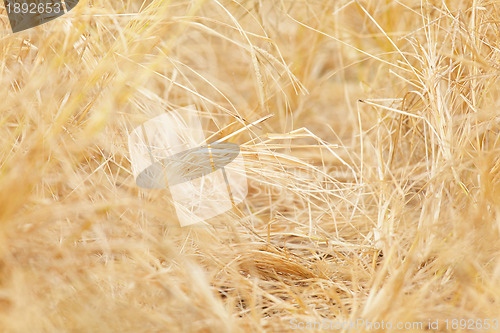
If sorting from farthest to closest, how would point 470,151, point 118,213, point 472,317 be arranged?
point 470,151
point 118,213
point 472,317

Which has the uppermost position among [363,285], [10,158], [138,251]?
[10,158]

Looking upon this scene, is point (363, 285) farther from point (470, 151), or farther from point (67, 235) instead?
point (67, 235)

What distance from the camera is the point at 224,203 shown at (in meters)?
1.05

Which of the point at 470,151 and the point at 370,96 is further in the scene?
the point at 370,96

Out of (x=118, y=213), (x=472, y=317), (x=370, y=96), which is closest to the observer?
(x=472, y=317)

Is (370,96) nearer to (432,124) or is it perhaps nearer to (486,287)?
(432,124)

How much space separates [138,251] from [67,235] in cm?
10

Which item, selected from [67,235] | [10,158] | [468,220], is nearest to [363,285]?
[468,220]

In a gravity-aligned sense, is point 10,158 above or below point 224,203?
above

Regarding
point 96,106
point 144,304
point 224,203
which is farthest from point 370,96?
point 144,304

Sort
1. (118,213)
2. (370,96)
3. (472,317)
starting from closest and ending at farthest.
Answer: (472,317) → (118,213) → (370,96)

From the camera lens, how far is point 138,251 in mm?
817

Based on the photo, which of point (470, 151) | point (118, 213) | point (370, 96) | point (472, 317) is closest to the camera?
point (472, 317)

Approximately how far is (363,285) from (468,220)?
20 centimetres
